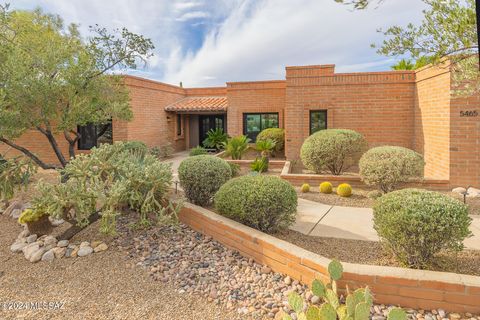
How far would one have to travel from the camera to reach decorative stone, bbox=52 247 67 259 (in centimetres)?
454

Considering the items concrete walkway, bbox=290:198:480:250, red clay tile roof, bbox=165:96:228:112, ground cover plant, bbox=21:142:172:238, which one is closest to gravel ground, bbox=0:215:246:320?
ground cover plant, bbox=21:142:172:238

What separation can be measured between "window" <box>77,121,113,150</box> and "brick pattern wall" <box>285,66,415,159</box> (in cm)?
841

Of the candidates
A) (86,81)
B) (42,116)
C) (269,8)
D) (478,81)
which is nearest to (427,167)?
→ (478,81)

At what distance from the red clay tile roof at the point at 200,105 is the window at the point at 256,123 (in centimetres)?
204

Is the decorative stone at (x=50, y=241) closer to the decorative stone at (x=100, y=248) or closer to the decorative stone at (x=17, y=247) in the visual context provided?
the decorative stone at (x=17, y=247)

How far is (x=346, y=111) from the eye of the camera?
38.9ft

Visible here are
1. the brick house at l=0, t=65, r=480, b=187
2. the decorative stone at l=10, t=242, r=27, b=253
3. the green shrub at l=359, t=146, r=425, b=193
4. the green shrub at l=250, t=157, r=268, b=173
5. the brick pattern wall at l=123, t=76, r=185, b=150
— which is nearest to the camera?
the decorative stone at l=10, t=242, r=27, b=253

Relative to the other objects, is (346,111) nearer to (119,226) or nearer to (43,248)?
(119,226)

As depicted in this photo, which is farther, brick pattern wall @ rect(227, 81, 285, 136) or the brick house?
brick pattern wall @ rect(227, 81, 285, 136)

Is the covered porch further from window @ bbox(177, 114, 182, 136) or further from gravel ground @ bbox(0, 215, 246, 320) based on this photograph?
gravel ground @ bbox(0, 215, 246, 320)

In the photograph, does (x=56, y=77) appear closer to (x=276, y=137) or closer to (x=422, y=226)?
(x=422, y=226)

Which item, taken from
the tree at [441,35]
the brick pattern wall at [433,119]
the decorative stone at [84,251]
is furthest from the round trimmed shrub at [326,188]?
the decorative stone at [84,251]

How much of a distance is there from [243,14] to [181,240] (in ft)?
21.4

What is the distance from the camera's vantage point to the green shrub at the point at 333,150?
9.17 metres
